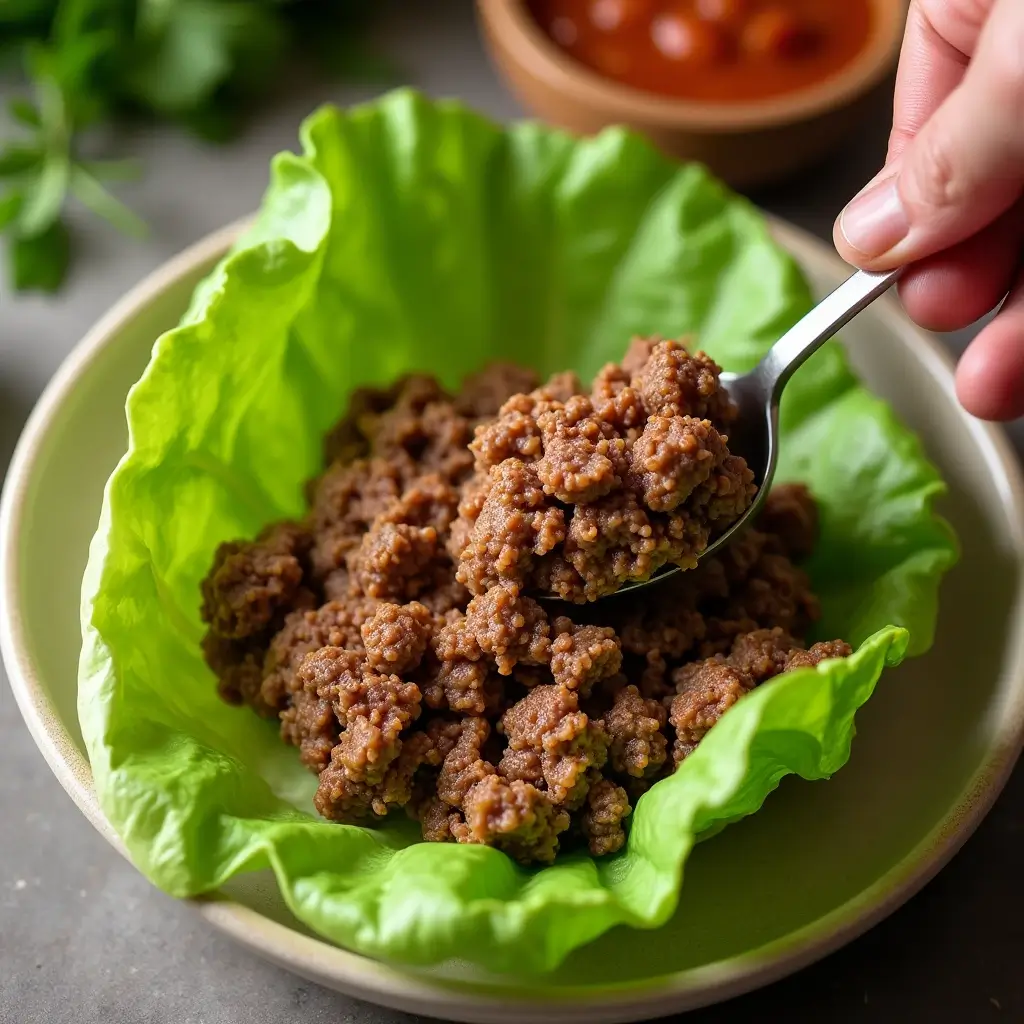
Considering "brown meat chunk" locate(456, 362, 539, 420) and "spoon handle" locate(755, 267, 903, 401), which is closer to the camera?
"spoon handle" locate(755, 267, 903, 401)

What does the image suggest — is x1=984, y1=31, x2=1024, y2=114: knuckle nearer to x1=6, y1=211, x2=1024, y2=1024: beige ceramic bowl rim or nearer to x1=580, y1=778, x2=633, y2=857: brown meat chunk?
x1=6, y1=211, x2=1024, y2=1024: beige ceramic bowl rim

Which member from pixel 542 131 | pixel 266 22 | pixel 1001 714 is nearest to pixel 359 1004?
pixel 1001 714

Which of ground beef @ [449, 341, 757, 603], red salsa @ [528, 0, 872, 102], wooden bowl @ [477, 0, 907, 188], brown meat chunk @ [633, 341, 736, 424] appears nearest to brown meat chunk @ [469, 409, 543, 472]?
ground beef @ [449, 341, 757, 603]

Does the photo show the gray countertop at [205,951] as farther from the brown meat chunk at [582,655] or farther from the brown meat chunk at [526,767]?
the brown meat chunk at [582,655]

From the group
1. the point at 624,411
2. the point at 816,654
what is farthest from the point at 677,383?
the point at 816,654

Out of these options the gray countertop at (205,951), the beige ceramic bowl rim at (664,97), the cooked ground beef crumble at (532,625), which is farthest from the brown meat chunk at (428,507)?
the beige ceramic bowl rim at (664,97)

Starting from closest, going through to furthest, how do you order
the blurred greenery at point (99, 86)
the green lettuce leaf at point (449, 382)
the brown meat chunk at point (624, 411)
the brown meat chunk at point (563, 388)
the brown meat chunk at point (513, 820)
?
1. the green lettuce leaf at point (449, 382)
2. the brown meat chunk at point (513, 820)
3. the brown meat chunk at point (624, 411)
4. the brown meat chunk at point (563, 388)
5. the blurred greenery at point (99, 86)

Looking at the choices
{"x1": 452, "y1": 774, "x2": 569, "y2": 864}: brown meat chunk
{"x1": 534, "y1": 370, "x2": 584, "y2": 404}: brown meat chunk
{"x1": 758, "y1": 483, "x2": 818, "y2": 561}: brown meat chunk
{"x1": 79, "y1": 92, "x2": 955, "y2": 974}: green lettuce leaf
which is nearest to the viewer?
{"x1": 79, "y1": 92, "x2": 955, "y2": 974}: green lettuce leaf
